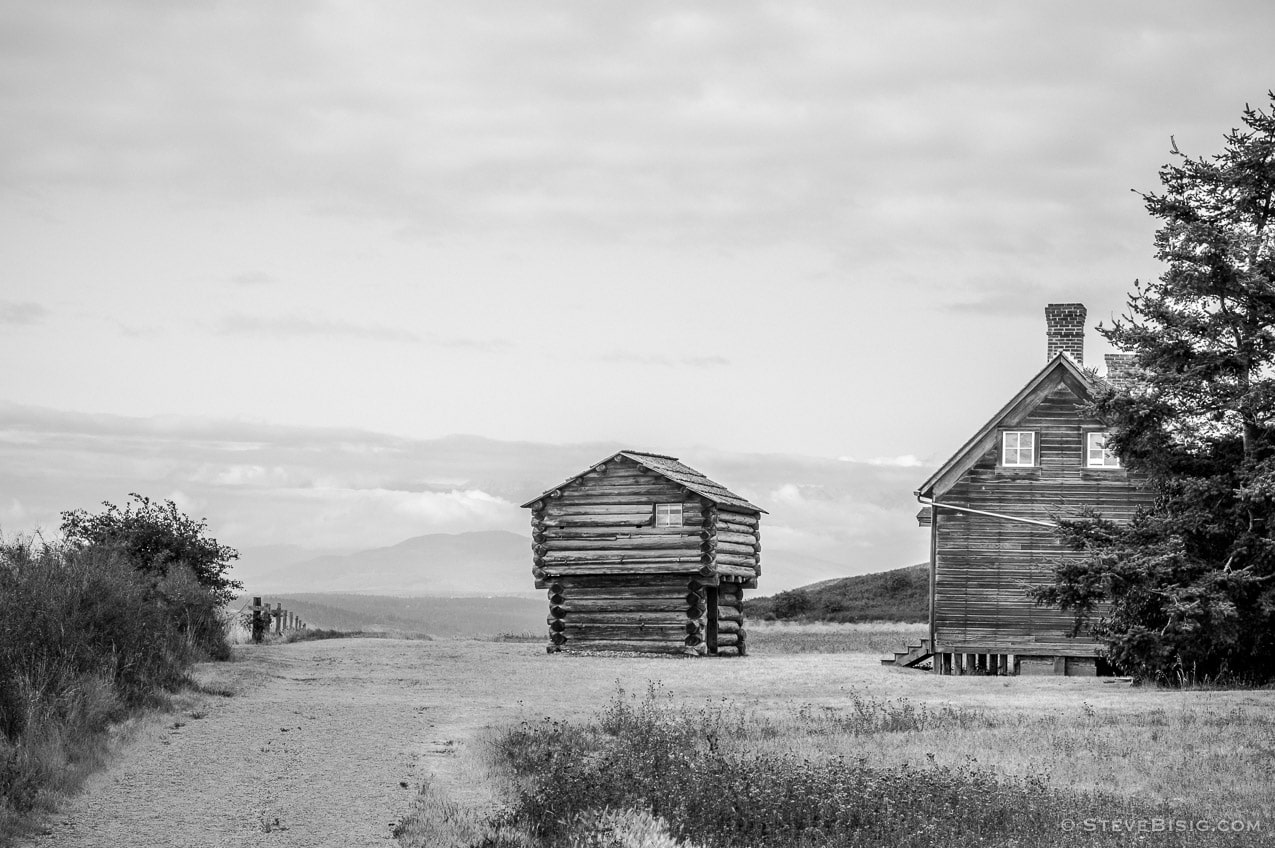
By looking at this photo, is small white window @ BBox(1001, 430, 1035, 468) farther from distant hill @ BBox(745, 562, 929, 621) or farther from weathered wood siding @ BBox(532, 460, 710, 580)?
distant hill @ BBox(745, 562, 929, 621)

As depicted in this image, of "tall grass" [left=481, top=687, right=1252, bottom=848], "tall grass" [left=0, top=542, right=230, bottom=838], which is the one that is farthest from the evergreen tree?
"tall grass" [left=0, top=542, right=230, bottom=838]

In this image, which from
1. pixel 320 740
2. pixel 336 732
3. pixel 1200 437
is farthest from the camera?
pixel 1200 437

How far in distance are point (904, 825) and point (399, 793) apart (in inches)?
215

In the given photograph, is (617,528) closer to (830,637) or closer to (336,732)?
(830,637)

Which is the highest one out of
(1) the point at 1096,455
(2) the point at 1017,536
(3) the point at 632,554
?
(1) the point at 1096,455

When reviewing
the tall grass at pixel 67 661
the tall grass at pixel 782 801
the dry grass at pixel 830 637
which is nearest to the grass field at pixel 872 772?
the tall grass at pixel 782 801

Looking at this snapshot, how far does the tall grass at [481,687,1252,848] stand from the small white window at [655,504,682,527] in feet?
73.4

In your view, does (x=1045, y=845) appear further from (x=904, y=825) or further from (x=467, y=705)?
(x=467, y=705)

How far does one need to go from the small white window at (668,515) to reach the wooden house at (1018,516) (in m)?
8.13

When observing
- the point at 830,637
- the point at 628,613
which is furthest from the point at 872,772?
the point at 830,637

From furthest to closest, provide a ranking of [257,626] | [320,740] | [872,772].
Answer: [257,626], [320,740], [872,772]

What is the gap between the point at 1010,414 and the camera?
35.7 metres

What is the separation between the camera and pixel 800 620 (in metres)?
74.2

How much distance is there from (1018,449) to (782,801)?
23297mm
